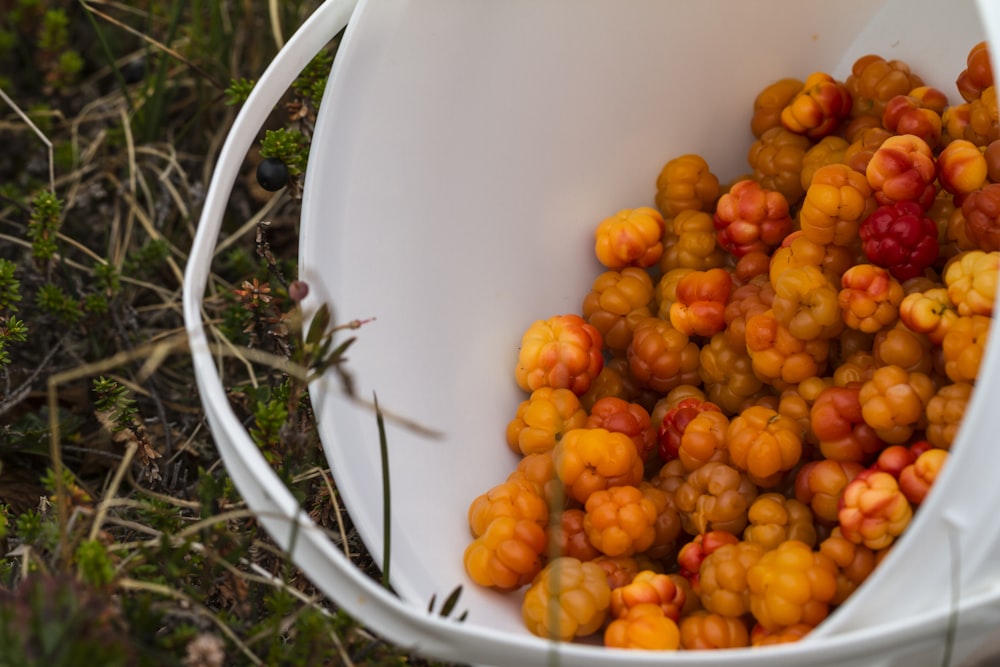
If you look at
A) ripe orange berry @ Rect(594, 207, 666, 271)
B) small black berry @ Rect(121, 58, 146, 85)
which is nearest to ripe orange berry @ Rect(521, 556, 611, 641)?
ripe orange berry @ Rect(594, 207, 666, 271)

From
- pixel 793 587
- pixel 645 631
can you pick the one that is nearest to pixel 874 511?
pixel 793 587

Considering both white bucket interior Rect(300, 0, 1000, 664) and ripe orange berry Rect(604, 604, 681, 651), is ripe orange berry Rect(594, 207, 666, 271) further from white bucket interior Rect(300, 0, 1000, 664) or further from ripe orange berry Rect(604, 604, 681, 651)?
ripe orange berry Rect(604, 604, 681, 651)

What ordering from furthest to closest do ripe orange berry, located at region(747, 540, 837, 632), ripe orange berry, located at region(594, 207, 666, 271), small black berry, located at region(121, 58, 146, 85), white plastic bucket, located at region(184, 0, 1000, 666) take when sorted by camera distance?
small black berry, located at region(121, 58, 146, 85), ripe orange berry, located at region(594, 207, 666, 271), ripe orange berry, located at region(747, 540, 837, 632), white plastic bucket, located at region(184, 0, 1000, 666)

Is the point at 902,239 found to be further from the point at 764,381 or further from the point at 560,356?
the point at 560,356

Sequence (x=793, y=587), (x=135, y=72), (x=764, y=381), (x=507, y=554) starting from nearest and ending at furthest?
1. (x=793, y=587)
2. (x=507, y=554)
3. (x=764, y=381)
4. (x=135, y=72)

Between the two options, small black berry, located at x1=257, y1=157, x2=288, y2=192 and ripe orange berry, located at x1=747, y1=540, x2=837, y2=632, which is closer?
ripe orange berry, located at x1=747, y1=540, x2=837, y2=632

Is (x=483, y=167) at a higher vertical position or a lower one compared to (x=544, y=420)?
higher

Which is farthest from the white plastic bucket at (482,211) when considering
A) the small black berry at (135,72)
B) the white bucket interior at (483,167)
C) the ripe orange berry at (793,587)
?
the small black berry at (135,72)
